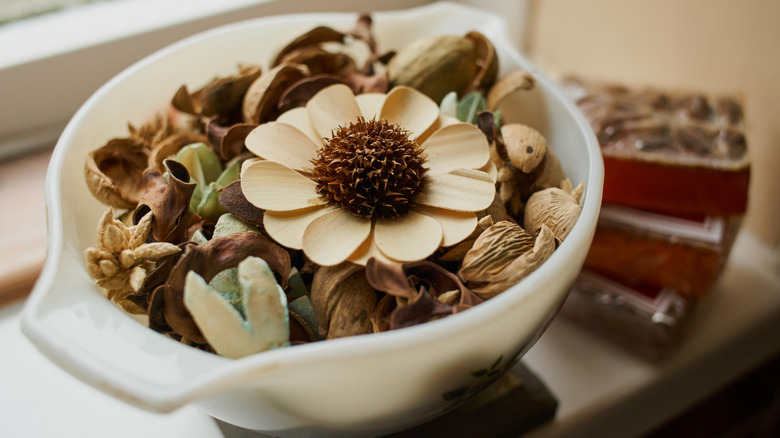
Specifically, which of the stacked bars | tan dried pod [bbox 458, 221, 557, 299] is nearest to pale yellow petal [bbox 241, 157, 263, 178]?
tan dried pod [bbox 458, 221, 557, 299]

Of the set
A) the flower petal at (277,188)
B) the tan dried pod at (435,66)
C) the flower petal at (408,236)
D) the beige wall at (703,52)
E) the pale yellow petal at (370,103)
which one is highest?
the tan dried pod at (435,66)

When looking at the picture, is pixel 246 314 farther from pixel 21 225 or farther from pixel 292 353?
pixel 21 225

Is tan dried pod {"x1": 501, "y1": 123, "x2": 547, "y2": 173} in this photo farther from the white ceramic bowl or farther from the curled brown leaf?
the curled brown leaf

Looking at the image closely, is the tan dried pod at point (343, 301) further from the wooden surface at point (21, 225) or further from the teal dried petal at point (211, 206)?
the wooden surface at point (21, 225)

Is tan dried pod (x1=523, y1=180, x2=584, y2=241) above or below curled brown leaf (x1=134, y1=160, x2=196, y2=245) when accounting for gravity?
below

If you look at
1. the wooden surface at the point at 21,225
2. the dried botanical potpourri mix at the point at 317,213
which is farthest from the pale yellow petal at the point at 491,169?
the wooden surface at the point at 21,225

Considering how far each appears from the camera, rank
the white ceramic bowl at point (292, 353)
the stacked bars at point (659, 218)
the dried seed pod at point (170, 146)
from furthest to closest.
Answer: the stacked bars at point (659, 218) → the dried seed pod at point (170, 146) → the white ceramic bowl at point (292, 353)

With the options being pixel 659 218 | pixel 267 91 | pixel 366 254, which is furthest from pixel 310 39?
pixel 659 218
